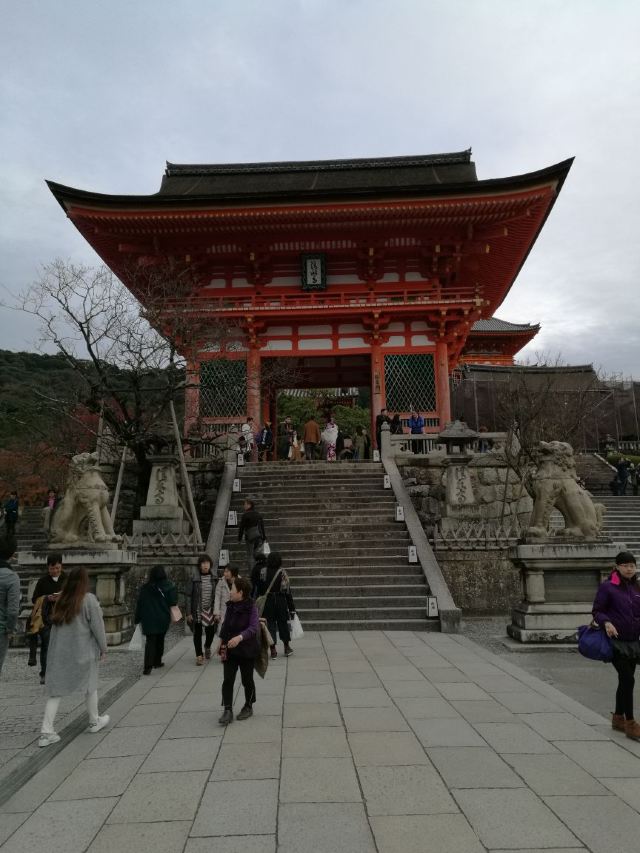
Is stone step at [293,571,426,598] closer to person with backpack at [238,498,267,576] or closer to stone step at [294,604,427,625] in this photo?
stone step at [294,604,427,625]

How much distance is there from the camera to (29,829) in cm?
335

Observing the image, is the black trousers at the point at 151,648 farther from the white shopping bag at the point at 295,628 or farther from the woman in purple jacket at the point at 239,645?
the woman in purple jacket at the point at 239,645

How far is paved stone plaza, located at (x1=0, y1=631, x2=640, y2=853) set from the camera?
3.18m

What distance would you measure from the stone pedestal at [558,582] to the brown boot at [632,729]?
150 inches

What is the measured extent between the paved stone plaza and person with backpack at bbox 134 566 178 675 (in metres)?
0.79

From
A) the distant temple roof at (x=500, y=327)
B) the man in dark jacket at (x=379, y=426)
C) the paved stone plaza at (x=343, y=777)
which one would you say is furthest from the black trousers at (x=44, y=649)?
the distant temple roof at (x=500, y=327)

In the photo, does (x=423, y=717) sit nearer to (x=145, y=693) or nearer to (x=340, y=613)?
(x=145, y=693)

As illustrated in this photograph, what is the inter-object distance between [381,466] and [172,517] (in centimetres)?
586

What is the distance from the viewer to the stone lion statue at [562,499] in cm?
886

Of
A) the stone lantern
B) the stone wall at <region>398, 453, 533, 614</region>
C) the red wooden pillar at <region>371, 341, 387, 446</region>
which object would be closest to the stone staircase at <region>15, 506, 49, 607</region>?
the stone wall at <region>398, 453, 533, 614</region>

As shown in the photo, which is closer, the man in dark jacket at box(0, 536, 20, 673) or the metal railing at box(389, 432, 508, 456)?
the man in dark jacket at box(0, 536, 20, 673)

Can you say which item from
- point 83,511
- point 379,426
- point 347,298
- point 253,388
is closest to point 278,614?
point 83,511

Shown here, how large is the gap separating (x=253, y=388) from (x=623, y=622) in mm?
15193

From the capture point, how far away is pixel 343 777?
3.92m
